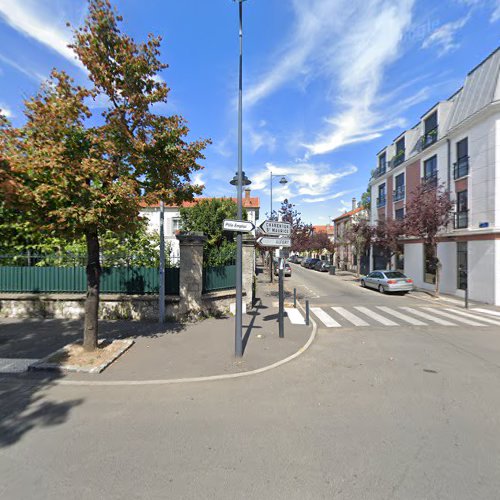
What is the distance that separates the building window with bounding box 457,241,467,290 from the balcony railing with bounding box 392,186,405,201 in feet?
25.6

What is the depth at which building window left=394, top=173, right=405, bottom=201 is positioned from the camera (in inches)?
889

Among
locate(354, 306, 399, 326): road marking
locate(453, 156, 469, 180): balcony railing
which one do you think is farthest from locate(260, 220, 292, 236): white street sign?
locate(453, 156, 469, 180): balcony railing

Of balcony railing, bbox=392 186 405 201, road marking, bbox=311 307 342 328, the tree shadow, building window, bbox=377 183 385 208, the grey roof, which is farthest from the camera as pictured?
building window, bbox=377 183 385 208

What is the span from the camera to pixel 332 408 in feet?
13.3

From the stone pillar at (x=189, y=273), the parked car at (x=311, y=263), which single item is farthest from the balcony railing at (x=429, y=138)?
the parked car at (x=311, y=263)

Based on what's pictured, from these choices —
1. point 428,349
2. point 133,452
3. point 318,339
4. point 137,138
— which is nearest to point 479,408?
point 428,349

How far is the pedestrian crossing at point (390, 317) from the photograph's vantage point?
9484 millimetres

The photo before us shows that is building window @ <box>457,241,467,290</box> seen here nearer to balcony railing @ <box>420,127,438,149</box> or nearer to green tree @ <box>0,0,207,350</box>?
balcony railing @ <box>420,127,438,149</box>

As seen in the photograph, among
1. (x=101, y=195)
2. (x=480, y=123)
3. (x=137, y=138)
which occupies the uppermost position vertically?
(x=480, y=123)

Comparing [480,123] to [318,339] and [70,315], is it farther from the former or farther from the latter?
[70,315]

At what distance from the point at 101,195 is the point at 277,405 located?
472 cm

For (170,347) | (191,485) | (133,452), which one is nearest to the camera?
(191,485)

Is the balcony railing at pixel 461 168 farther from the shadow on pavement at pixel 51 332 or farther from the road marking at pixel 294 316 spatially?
the shadow on pavement at pixel 51 332

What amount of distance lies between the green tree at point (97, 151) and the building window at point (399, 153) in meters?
23.0
